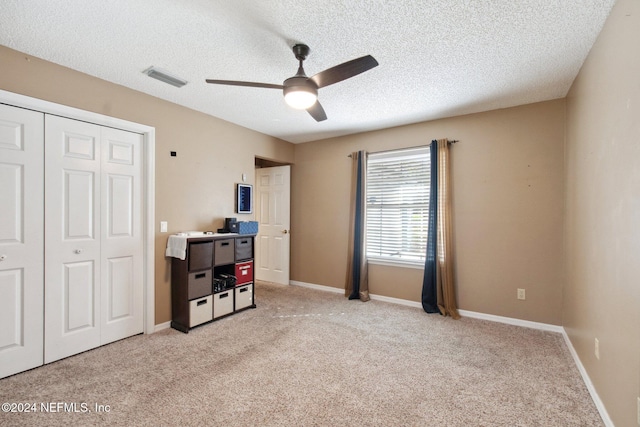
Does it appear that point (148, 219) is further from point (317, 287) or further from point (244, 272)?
point (317, 287)

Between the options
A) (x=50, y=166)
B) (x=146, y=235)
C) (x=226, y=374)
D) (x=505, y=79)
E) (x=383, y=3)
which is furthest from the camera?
(x=146, y=235)

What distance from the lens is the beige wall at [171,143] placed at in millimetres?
2463

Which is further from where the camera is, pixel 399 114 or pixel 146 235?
pixel 399 114

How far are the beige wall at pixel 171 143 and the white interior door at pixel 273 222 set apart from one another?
81cm

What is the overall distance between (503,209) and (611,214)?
1713 mm

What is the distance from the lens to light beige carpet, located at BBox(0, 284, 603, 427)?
186 centimetres

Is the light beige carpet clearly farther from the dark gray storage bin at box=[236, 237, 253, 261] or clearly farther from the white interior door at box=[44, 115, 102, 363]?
the dark gray storage bin at box=[236, 237, 253, 261]

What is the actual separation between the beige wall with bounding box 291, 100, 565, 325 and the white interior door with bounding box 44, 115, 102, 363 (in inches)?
136

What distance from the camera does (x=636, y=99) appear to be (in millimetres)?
1519

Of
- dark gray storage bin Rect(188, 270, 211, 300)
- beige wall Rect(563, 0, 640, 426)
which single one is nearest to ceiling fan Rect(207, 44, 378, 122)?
beige wall Rect(563, 0, 640, 426)

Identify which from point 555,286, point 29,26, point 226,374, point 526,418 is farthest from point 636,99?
point 29,26

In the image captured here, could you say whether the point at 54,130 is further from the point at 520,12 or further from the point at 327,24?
the point at 520,12

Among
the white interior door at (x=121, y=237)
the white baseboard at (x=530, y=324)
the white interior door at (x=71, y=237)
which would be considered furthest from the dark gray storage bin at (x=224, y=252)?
the white baseboard at (x=530, y=324)

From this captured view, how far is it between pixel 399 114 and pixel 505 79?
123 centimetres
